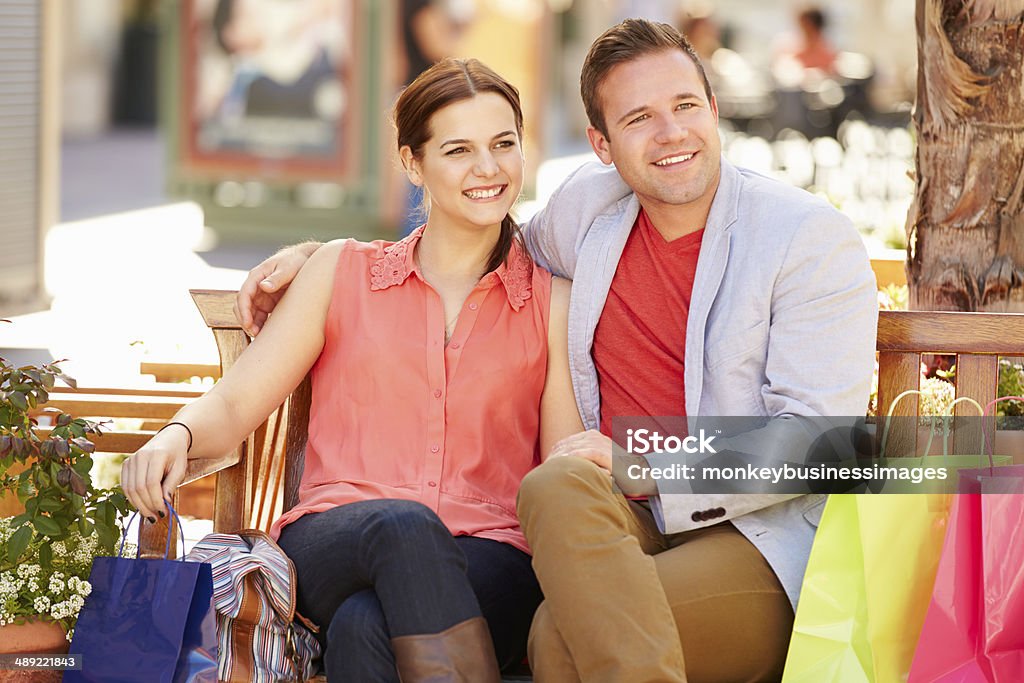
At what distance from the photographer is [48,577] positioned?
9.94 ft

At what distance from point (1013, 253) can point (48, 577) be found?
7.94 feet

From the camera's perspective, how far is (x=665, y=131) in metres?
3.28

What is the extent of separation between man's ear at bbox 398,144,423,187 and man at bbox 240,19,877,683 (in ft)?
1.07

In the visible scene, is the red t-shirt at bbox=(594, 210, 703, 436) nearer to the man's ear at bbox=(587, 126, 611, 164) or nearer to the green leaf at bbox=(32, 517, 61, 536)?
the man's ear at bbox=(587, 126, 611, 164)

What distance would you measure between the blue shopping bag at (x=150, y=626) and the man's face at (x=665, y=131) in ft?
4.28

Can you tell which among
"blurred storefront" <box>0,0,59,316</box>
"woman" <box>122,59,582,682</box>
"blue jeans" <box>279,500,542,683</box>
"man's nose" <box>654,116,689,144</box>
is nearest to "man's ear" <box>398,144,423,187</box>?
"woman" <box>122,59,582,682</box>

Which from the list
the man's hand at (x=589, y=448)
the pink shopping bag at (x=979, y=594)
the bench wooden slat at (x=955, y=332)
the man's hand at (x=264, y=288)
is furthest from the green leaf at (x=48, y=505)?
the bench wooden slat at (x=955, y=332)

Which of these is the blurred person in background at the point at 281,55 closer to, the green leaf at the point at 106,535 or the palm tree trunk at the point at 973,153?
the palm tree trunk at the point at 973,153

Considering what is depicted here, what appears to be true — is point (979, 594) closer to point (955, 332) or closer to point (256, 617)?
point (955, 332)

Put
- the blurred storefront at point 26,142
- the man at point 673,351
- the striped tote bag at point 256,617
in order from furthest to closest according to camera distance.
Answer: the blurred storefront at point 26,142 < the striped tote bag at point 256,617 < the man at point 673,351

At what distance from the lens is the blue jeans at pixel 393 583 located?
286cm

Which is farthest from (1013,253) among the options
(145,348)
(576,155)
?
(576,155)

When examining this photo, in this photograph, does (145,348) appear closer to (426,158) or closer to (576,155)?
(426,158)

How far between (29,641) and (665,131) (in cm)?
174
